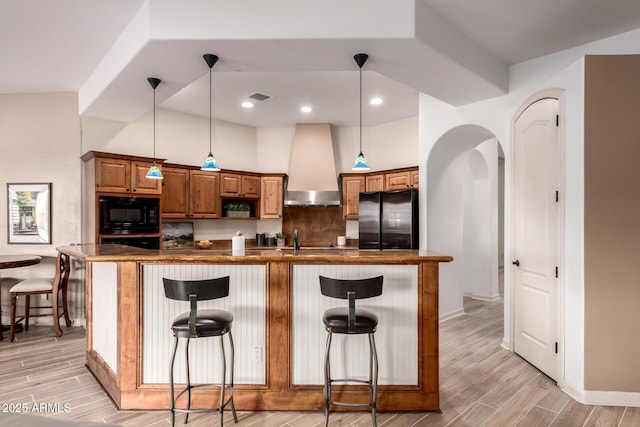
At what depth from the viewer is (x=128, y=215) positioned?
486 centimetres

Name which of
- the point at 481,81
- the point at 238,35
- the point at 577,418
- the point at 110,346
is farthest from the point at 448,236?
the point at 110,346

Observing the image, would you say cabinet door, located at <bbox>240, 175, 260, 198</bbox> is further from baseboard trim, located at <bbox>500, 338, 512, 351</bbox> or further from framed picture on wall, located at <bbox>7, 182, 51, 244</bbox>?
baseboard trim, located at <bbox>500, 338, 512, 351</bbox>

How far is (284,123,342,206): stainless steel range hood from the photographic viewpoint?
21.0 feet

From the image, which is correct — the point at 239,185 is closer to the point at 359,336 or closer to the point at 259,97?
the point at 259,97

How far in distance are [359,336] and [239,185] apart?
4.28 metres

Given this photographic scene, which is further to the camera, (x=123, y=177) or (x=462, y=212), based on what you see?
(x=462, y=212)

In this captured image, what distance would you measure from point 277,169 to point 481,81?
4.13m

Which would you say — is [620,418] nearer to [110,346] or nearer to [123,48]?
[110,346]

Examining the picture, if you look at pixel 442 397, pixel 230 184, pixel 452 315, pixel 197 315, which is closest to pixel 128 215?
pixel 230 184

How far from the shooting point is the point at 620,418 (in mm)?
2693

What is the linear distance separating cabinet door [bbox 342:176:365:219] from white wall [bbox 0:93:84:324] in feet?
13.4

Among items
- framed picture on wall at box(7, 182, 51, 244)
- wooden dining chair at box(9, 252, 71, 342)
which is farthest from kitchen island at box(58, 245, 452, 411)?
framed picture on wall at box(7, 182, 51, 244)

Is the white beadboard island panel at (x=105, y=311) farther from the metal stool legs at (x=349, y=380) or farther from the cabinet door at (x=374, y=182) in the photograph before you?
the cabinet door at (x=374, y=182)

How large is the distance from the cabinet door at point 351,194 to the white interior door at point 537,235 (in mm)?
2929
